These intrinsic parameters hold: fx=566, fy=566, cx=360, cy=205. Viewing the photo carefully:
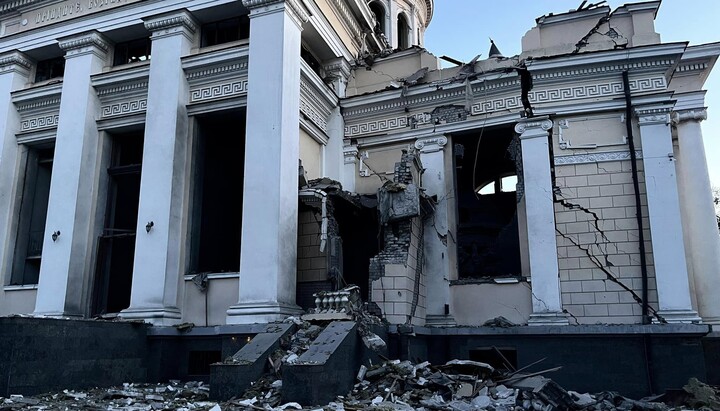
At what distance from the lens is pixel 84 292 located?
14484 mm

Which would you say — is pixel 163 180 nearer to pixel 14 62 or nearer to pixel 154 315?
pixel 154 315

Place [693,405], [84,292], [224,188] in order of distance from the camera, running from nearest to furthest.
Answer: [693,405]
[84,292]
[224,188]

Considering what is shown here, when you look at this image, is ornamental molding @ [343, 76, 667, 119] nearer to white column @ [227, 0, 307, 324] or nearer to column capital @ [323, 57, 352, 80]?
column capital @ [323, 57, 352, 80]

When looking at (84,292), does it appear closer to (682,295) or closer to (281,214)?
(281,214)

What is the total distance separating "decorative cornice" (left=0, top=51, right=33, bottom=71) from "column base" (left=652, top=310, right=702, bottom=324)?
18210mm

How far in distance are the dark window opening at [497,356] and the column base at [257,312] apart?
14.8ft

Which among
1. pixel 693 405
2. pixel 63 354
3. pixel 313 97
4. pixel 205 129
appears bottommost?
pixel 693 405

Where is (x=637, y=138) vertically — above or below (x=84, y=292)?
above

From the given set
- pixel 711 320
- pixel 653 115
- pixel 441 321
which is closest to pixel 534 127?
pixel 653 115

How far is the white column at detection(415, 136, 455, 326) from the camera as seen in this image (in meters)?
14.0

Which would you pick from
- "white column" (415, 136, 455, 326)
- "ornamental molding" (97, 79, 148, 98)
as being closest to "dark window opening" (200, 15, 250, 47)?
"ornamental molding" (97, 79, 148, 98)

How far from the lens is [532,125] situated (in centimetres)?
1409

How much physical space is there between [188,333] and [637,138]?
37.3 ft

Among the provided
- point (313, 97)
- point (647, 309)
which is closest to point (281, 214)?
point (313, 97)
